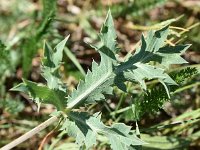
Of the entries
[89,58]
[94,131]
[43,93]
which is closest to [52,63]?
[43,93]

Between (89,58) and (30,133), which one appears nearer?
(30,133)

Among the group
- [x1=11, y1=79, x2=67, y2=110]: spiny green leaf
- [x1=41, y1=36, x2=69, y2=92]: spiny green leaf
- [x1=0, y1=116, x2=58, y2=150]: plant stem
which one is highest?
[x1=41, y1=36, x2=69, y2=92]: spiny green leaf

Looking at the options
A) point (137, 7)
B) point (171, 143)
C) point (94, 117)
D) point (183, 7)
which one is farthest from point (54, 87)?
point (183, 7)

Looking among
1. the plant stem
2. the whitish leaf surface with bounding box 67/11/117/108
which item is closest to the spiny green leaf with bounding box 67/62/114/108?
the whitish leaf surface with bounding box 67/11/117/108

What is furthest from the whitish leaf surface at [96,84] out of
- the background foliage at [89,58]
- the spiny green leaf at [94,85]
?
the background foliage at [89,58]

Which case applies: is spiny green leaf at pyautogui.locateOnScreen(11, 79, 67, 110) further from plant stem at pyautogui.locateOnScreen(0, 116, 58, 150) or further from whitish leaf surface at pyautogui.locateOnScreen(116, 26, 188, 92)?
whitish leaf surface at pyautogui.locateOnScreen(116, 26, 188, 92)

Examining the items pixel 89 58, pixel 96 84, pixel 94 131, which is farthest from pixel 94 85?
pixel 89 58

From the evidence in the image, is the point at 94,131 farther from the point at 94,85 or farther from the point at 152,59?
the point at 152,59

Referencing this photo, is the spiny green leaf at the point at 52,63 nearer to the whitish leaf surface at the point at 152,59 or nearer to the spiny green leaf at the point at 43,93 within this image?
the spiny green leaf at the point at 43,93

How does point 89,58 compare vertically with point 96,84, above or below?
below
